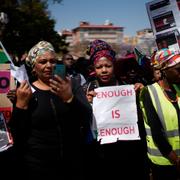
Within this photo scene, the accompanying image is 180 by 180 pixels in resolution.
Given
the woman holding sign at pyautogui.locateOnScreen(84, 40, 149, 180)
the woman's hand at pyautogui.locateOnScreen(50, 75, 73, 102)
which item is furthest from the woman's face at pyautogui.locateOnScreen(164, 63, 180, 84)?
the woman's hand at pyautogui.locateOnScreen(50, 75, 73, 102)

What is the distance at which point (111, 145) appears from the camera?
Result: 390 cm

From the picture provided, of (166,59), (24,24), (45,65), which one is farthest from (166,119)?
(24,24)

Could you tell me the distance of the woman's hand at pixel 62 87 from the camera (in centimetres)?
295

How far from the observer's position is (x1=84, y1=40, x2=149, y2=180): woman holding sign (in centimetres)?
376

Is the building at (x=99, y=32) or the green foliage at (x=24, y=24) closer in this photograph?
the green foliage at (x=24, y=24)

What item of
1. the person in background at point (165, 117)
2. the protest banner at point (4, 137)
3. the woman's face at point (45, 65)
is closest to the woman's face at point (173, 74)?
the person in background at point (165, 117)

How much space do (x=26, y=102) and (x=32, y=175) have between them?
615 millimetres

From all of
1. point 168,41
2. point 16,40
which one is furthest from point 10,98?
point 16,40

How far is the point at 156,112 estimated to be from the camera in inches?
120

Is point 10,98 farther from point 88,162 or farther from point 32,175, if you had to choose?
point 88,162

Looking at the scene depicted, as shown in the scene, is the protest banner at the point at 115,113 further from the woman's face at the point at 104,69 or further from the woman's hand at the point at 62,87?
the woman's hand at the point at 62,87

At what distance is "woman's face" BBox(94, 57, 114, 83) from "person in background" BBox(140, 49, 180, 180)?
25.2 inches

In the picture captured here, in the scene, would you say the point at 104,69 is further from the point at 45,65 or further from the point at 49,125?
the point at 49,125

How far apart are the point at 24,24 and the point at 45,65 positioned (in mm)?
29207
